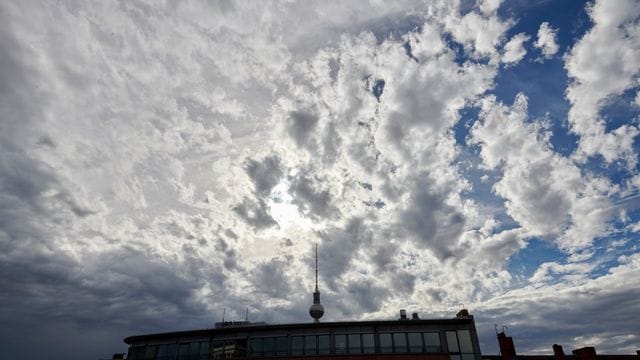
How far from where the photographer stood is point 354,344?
139 feet

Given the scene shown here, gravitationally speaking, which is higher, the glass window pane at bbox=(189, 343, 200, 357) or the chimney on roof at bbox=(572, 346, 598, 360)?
the glass window pane at bbox=(189, 343, 200, 357)

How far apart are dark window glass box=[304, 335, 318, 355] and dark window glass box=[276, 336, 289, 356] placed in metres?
2.08

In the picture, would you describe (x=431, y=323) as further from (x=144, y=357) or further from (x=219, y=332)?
(x=144, y=357)

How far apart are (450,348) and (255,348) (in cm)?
2031

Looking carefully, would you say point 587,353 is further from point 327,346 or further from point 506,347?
point 327,346

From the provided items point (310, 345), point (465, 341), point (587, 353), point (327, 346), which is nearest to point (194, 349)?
point (310, 345)

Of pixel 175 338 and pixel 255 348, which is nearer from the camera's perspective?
pixel 255 348

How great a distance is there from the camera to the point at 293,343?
43.6m

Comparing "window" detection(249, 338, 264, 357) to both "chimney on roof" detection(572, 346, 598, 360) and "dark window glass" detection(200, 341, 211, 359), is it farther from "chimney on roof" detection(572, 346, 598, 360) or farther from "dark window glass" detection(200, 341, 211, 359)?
"chimney on roof" detection(572, 346, 598, 360)

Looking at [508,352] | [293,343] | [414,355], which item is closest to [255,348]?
[293,343]

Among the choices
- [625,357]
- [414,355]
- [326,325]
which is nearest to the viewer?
[414,355]

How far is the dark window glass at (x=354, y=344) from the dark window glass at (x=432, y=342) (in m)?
6.68

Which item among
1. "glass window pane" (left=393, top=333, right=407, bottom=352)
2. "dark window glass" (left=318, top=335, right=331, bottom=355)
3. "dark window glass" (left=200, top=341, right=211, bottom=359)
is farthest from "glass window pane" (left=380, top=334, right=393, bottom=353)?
"dark window glass" (left=200, top=341, right=211, bottom=359)

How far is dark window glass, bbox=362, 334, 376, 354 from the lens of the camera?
41688mm
